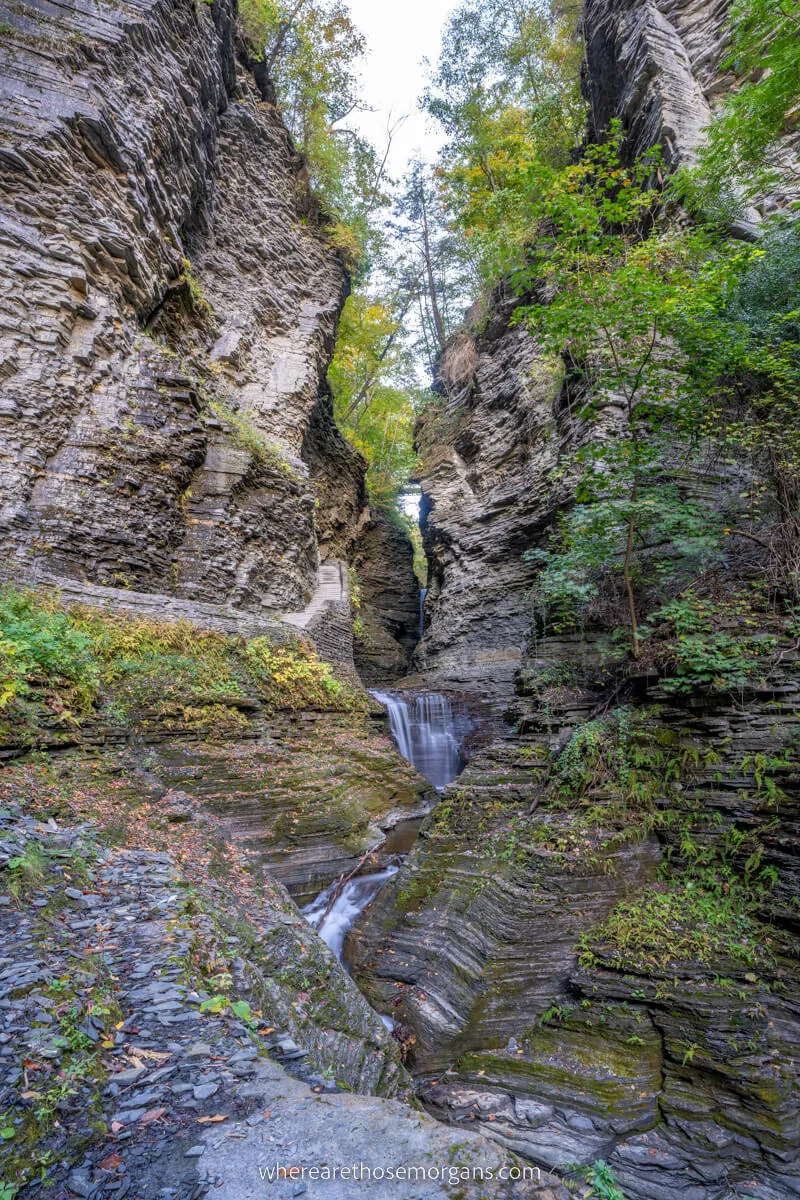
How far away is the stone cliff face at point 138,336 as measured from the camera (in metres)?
8.52

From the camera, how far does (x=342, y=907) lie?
6441 mm

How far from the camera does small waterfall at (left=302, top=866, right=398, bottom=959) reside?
6004 mm

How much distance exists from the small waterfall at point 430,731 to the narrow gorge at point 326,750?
134mm

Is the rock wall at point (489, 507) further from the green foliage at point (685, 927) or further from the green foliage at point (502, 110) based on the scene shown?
the green foliage at point (685, 927)

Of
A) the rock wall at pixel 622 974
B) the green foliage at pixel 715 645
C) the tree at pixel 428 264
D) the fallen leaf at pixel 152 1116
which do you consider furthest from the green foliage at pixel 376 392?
the fallen leaf at pixel 152 1116

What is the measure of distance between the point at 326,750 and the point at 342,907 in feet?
8.54

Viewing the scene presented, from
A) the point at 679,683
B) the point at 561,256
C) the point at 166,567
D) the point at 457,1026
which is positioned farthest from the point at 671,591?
the point at 166,567

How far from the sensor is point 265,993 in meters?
3.28

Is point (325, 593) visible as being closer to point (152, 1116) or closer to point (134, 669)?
point (134, 669)

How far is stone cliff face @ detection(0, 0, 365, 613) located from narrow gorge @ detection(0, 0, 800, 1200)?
70mm

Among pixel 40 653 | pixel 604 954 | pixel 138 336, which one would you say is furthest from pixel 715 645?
pixel 138 336

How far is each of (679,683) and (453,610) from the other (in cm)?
1201

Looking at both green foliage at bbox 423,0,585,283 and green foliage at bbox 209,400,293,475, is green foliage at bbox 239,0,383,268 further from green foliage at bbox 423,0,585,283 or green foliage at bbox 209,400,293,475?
green foliage at bbox 209,400,293,475

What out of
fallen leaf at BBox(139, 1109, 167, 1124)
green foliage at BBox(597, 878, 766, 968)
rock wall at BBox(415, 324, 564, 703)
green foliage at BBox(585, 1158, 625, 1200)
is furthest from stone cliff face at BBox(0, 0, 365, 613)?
green foliage at BBox(585, 1158, 625, 1200)
